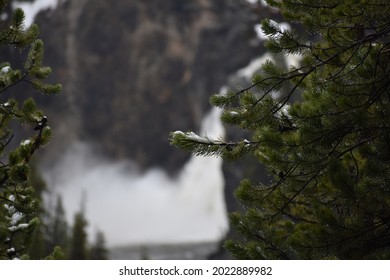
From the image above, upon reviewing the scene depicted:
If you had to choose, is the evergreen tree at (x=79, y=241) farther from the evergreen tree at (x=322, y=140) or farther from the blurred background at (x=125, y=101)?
the blurred background at (x=125, y=101)

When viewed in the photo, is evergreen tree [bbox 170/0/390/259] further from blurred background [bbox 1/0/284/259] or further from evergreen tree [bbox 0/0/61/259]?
blurred background [bbox 1/0/284/259]

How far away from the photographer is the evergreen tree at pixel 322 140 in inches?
171

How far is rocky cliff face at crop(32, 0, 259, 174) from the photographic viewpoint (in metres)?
74.1

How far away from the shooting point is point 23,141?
17.4ft

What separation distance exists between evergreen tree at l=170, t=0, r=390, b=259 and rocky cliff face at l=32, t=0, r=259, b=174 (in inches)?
2654

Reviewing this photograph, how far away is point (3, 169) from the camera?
5.25 metres

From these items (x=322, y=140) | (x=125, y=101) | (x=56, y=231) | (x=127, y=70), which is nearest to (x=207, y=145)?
(x=322, y=140)

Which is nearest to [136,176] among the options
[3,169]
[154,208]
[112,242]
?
[154,208]

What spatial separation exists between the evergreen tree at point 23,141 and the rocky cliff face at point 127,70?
6696 centimetres

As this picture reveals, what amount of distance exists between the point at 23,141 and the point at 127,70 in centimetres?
7335

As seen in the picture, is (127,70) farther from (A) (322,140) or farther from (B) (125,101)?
(A) (322,140)

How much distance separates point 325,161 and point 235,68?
198 ft

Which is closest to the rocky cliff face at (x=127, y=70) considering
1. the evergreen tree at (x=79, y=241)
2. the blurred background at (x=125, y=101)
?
the blurred background at (x=125, y=101)
